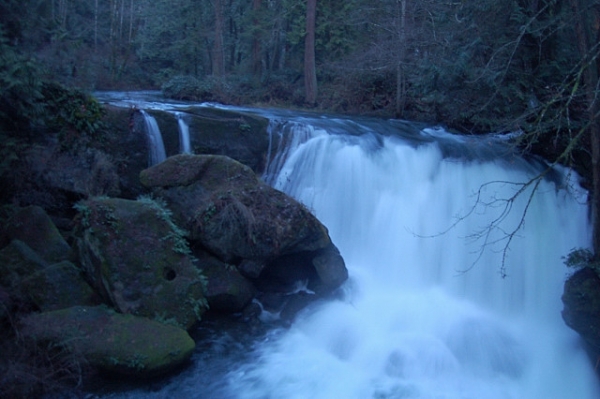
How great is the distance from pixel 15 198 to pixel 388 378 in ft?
21.1

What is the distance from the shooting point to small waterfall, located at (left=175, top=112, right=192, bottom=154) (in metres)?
10.8

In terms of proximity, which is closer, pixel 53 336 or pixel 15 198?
pixel 53 336

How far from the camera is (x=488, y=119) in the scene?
12.2 metres

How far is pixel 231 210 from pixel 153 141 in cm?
320

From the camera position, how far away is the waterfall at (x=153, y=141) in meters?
10.5

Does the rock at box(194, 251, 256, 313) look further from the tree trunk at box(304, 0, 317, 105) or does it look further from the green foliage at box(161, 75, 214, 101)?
the tree trunk at box(304, 0, 317, 105)

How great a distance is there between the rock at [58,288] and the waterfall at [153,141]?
355 cm

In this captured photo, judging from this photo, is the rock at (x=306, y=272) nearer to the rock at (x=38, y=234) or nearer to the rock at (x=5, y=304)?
the rock at (x=38, y=234)

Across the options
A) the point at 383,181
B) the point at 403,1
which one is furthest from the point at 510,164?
the point at 403,1

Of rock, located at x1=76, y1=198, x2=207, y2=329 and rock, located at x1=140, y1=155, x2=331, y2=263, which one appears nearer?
rock, located at x1=76, y1=198, x2=207, y2=329

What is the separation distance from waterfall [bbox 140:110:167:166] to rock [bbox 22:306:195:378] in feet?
14.2

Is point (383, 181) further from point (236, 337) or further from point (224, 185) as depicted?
point (236, 337)

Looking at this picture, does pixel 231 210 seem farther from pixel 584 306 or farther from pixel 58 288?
pixel 584 306

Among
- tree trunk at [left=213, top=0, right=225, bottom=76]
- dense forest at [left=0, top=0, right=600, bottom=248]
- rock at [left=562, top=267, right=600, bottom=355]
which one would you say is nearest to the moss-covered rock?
dense forest at [left=0, top=0, right=600, bottom=248]
